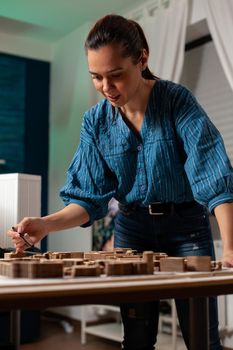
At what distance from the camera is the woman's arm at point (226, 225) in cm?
98

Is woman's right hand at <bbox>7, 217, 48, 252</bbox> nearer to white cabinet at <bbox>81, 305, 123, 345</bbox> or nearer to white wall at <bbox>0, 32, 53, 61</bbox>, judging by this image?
white cabinet at <bbox>81, 305, 123, 345</bbox>

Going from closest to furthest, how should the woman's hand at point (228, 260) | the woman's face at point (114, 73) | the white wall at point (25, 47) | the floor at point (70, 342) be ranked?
the woman's hand at point (228, 260) < the woman's face at point (114, 73) < the floor at point (70, 342) < the white wall at point (25, 47)

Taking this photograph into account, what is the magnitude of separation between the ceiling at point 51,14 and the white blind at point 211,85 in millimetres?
615

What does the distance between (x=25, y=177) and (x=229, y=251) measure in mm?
1638

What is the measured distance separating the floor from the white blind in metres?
1.17

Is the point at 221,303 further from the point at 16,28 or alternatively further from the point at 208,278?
the point at 16,28

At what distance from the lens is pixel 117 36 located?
1.09 meters

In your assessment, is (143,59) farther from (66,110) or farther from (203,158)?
(66,110)

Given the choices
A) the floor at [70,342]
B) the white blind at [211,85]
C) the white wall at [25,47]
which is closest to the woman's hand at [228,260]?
the floor at [70,342]

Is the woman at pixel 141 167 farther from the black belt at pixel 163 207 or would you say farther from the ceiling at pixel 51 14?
the ceiling at pixel 51 14

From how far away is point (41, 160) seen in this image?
4.25 metres

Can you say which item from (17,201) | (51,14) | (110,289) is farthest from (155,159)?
(51,14)

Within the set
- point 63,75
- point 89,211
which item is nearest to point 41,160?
point 63,75

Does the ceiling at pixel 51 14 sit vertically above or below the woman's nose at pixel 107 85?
above
